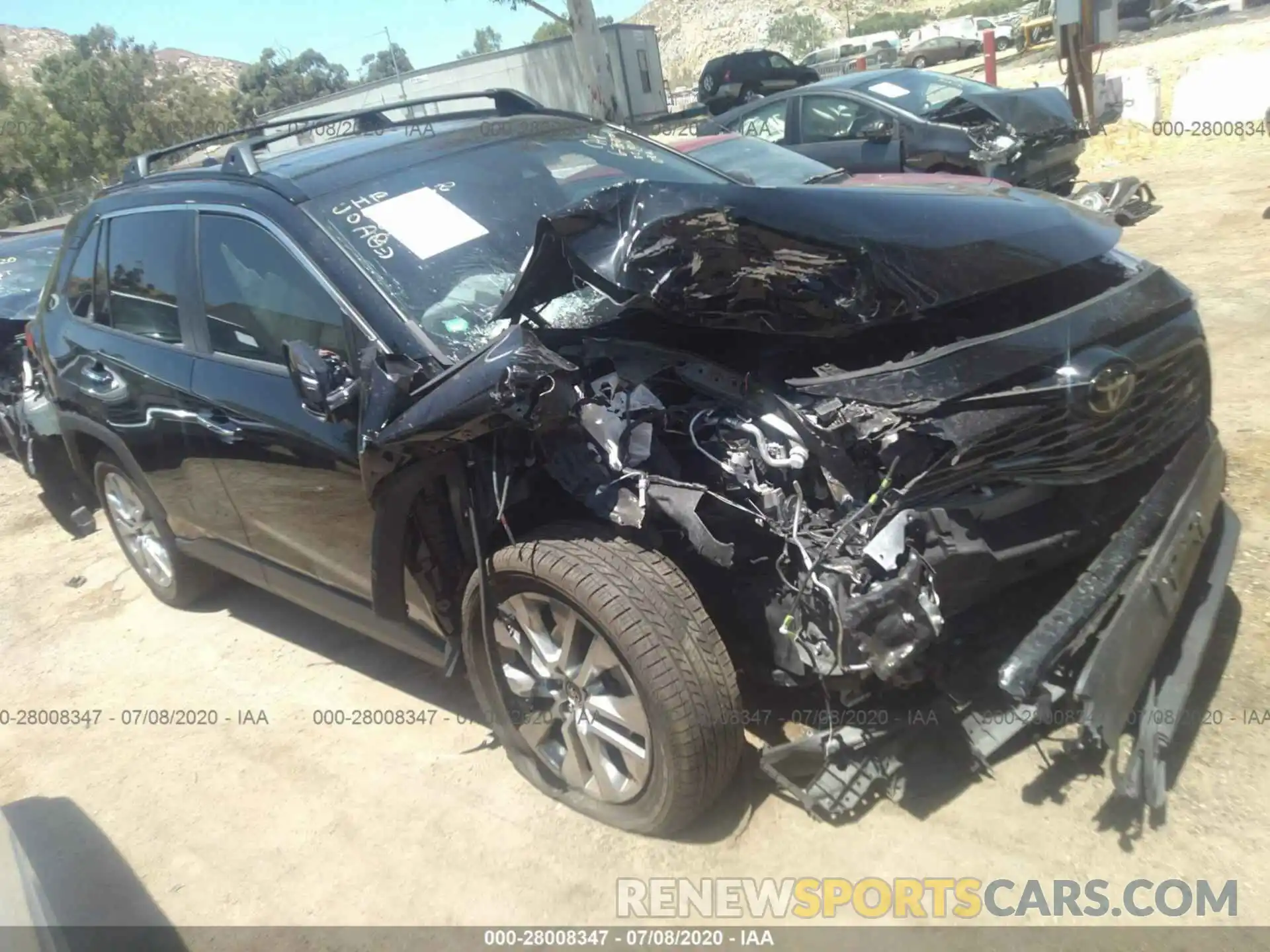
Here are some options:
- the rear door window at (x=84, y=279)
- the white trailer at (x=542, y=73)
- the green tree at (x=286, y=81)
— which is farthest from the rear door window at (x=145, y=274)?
the green tree at (x=286, y=81)

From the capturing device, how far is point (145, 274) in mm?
3971

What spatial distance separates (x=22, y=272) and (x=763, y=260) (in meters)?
6.92

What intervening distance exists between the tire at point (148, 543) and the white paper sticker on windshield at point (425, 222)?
2019mm

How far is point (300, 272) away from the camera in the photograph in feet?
10.3

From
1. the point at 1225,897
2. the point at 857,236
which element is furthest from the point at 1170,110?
the point at 1225,897

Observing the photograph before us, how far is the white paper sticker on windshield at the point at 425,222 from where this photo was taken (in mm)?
3182

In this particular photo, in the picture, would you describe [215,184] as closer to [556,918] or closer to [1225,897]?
[556,918]

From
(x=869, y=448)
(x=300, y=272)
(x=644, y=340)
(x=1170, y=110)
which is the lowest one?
(x=1170, y=110)

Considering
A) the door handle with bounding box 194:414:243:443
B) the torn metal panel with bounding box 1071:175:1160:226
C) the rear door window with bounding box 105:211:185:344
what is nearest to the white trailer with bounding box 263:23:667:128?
the torn metal panel with bounding box 1071:175:1160:226

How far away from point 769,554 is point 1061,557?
782 mm

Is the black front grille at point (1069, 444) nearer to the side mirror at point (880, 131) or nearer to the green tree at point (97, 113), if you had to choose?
the side mirror at point (880, 131)

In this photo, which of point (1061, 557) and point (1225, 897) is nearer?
point (1225, 897)

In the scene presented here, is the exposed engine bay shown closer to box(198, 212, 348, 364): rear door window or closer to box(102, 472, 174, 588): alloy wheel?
box(198, 212, 348, 364): rear door window

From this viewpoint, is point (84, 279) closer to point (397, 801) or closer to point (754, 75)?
point (397, 801)
